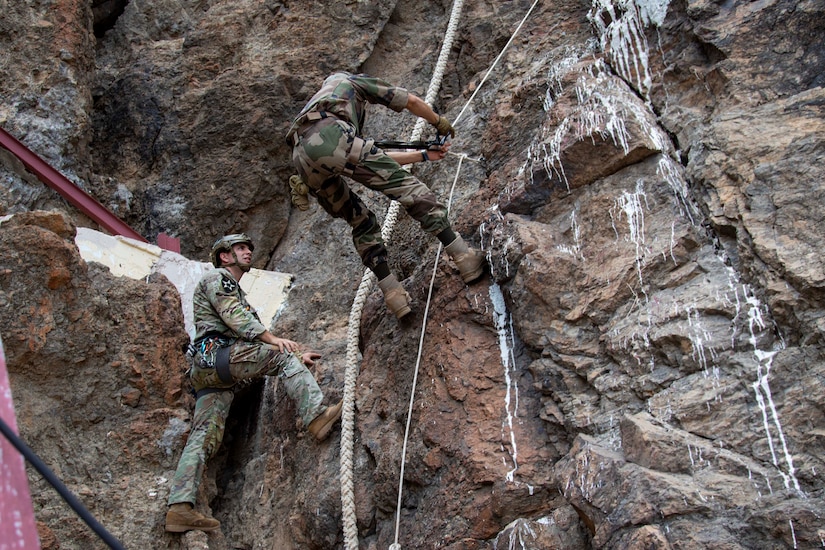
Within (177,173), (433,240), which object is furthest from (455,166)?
(177,173)

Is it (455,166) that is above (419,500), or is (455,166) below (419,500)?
above

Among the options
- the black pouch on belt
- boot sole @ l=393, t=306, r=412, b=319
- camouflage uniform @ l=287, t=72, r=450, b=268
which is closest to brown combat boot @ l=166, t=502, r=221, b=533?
the black pouch on belt

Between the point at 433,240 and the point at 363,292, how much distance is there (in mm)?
603

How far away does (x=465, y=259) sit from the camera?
4.92m

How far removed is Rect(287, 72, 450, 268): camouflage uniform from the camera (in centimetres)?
499

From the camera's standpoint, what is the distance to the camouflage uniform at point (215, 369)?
17.2 ft

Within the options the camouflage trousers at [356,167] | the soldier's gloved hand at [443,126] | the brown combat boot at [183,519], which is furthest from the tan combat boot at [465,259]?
the brown combat boot at [183,519]

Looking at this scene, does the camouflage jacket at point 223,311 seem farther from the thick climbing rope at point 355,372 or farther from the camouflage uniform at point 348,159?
the camouflage uniform at point 348,159

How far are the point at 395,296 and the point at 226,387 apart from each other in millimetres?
1316

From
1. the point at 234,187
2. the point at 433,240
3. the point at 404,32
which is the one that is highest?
the point at 404,32

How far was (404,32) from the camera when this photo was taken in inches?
Answer: 323

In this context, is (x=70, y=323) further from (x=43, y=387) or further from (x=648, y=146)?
(x=648, y=146)

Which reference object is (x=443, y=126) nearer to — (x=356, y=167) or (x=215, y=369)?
(x=356, y=167)

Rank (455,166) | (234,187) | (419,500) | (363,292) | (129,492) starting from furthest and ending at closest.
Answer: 1. (234,187)
2. (455,166)
3. (363,292)
4. (129,492)
5. (419,500)
